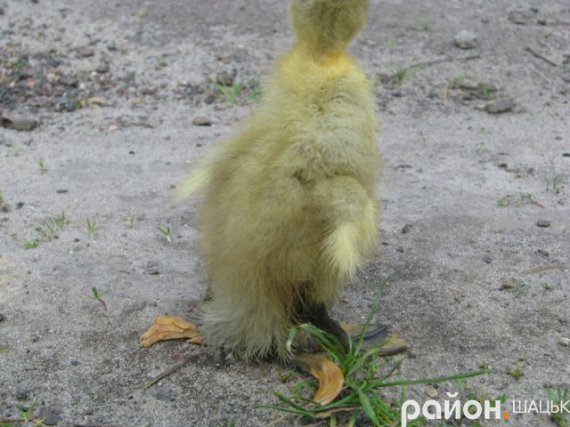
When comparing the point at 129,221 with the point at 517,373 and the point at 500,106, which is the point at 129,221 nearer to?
the point at 517,373

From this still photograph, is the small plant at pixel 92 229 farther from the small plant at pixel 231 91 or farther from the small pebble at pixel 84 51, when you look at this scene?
the small pebble at pixel 84 51

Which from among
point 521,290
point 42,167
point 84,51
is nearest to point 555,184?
point 521,290

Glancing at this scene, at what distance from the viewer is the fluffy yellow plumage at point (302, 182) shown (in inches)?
97.3

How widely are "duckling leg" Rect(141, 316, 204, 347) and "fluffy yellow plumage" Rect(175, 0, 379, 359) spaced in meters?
0.34

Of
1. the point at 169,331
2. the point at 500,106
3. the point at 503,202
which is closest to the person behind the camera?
the point at 169,331

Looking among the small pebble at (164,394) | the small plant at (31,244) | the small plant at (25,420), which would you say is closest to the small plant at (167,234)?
the small plant at (31,244)

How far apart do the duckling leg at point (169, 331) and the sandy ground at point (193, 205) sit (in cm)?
4

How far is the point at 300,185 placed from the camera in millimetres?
2484

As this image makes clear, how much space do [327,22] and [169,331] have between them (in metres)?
1.32

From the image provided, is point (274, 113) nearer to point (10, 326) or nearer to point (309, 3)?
point (309, 3)

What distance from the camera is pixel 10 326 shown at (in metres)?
3.07

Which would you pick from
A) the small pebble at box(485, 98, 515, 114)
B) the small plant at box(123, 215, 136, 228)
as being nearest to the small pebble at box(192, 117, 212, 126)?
the small plant at box(123, 215, 136, 228)

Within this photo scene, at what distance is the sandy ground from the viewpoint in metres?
2.84

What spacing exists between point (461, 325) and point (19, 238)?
209 cm
